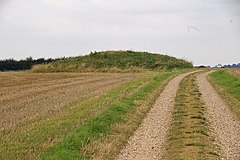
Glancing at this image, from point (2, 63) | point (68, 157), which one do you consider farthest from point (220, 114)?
point (2, 63)

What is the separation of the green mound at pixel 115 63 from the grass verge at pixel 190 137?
50.3 meters

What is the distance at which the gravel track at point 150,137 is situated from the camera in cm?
1049

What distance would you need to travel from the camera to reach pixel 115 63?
2908 inches

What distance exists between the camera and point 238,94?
2356 centimetres

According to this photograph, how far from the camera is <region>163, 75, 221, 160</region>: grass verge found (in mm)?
10180

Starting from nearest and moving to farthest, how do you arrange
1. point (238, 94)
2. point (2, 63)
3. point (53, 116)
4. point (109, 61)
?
point (53, 116), point (238, 94), point (109, 61), point (2, 63)

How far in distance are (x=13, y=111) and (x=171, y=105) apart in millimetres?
6324

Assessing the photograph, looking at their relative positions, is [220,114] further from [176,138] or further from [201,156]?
[201,156]

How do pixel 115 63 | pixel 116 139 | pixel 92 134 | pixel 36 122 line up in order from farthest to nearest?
pixel 115 63
pixel 36 122
pixel 92 134
pixel 116 139

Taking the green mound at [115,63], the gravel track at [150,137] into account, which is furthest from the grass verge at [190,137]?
the green mound at [115,63]

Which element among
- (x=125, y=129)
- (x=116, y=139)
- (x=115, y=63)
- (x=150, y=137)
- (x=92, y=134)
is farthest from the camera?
(x=115, y=63)

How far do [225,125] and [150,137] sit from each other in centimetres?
306

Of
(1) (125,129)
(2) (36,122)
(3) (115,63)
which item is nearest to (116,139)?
(1) (125,129)

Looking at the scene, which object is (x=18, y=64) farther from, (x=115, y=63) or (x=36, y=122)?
(x=36, y=122)
